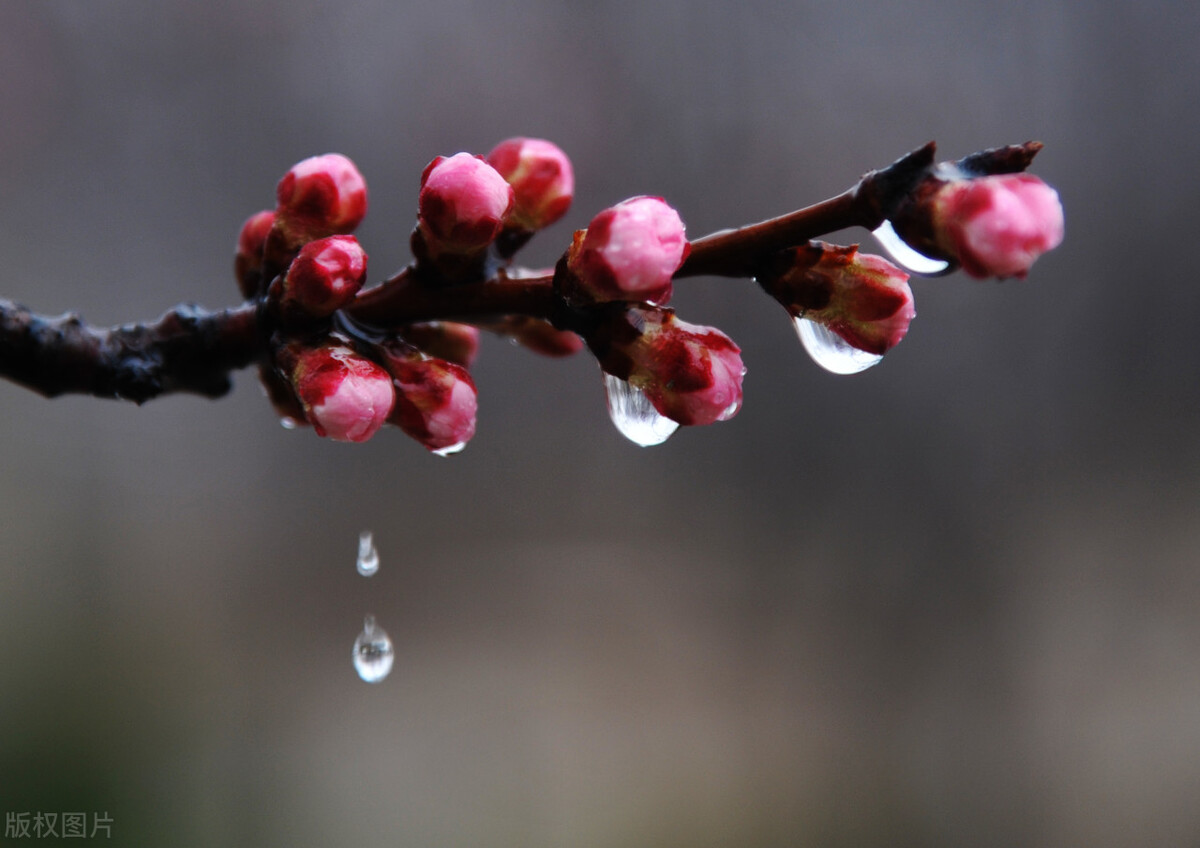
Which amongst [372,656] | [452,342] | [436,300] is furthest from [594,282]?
[372,656]

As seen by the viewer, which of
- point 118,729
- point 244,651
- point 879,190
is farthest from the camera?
point 244,651

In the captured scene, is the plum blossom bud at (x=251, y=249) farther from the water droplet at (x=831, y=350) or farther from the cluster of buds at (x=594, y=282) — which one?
the water droplet at (x=831, y=350)

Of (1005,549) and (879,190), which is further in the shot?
(1005,549)

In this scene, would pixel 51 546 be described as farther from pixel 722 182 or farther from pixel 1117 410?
pixel 1117 410

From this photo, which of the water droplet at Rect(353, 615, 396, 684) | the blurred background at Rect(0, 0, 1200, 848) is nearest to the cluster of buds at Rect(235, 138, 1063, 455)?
the water droplet at Rect(353, 615, 396, 684)

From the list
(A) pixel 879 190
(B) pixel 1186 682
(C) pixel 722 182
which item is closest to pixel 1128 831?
(B) pixel 1186 682

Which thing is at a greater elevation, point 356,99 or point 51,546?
point 356,99

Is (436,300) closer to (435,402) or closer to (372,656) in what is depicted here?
(435,402)
